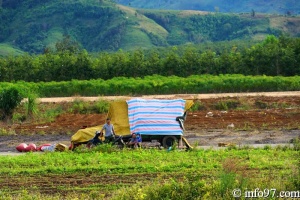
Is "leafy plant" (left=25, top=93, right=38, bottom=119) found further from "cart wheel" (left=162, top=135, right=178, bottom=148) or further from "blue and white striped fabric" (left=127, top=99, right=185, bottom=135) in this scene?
"cart wheel" (left=162, top=135, right=178, bottom=148)

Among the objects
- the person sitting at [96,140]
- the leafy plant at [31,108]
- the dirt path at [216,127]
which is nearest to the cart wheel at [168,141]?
the dirt path at [216,127]

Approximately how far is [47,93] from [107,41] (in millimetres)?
75935

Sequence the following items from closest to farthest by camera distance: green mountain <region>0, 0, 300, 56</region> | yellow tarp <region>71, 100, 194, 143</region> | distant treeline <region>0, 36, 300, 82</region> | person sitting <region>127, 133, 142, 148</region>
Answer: person sitting <region>127, 133, 142, 148</region>, yellow tarp <region>71, 100, 194, 143</region>, distant treeline <region>0, 36, 300, 82</region>, green mountain <region>0, 0, 300, 56</region>

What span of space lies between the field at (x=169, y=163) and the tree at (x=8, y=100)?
58.2 inches

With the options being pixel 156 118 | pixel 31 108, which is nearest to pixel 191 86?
pixel 31 108

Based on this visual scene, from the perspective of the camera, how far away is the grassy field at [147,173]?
12.3 metres

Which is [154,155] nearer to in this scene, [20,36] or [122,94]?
[122,94]

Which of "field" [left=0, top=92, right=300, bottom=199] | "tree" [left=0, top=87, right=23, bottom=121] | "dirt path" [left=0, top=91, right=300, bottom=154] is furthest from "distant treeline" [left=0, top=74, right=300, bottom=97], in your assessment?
"field" [left=0, top=92, right=300, bottom=199]

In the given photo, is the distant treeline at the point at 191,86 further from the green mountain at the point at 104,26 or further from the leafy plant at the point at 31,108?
the green mountain at the point at 104,26

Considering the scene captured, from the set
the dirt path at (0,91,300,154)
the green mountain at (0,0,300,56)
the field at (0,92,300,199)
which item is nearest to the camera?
the field at (0,92,300,199)

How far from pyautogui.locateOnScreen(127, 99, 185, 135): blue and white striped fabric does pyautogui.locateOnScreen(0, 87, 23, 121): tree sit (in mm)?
13458

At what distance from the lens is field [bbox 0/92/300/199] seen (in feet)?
40.9

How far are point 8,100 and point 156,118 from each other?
566 inches

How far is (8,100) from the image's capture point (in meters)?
34.2
